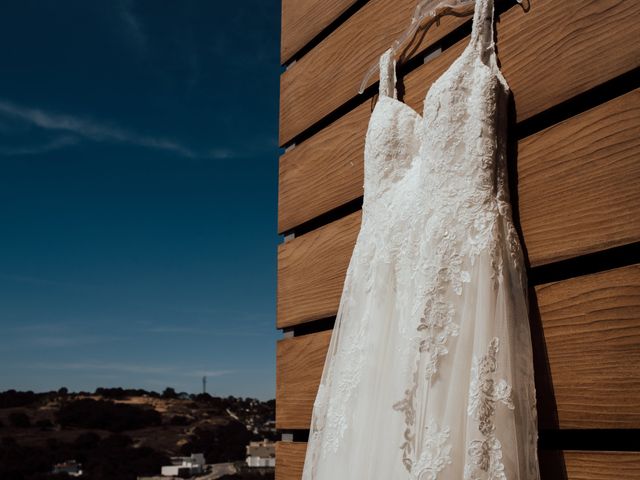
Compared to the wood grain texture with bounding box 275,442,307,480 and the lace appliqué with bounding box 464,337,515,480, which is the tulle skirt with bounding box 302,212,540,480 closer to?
the lace appliqué with bounding box 464,337,515,480

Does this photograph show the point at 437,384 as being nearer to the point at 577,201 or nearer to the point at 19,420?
the point at 577,201

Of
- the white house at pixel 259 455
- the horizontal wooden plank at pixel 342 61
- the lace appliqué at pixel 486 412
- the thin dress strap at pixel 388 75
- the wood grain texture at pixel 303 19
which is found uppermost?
the wood grain texture at pixel 303 19

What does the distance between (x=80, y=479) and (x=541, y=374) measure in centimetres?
510

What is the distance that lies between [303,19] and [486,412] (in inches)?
52.5

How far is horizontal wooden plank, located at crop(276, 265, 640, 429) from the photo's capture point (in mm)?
742

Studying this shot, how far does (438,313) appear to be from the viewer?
844 mm

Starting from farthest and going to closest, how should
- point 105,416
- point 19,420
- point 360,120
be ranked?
1. point 105,416
2. point 19,420
3. point 360,120

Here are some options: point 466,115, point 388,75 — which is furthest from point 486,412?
point 388,75

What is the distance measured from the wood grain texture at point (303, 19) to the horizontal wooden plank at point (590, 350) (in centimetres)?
98

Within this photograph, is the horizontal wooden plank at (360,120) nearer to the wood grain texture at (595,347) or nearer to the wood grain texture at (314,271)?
the wood grain texture at (314,271)

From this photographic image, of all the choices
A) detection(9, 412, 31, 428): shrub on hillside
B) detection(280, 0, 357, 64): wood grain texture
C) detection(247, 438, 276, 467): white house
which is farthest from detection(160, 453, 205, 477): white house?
detection(280, 0, 357, 64): wood grain texture

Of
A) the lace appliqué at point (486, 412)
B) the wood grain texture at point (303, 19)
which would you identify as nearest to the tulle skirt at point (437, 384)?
the lace appliqué at point (486, 412)

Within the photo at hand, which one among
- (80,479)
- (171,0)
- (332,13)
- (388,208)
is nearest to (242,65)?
(171,0)

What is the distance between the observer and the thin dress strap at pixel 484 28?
3.29 ft
